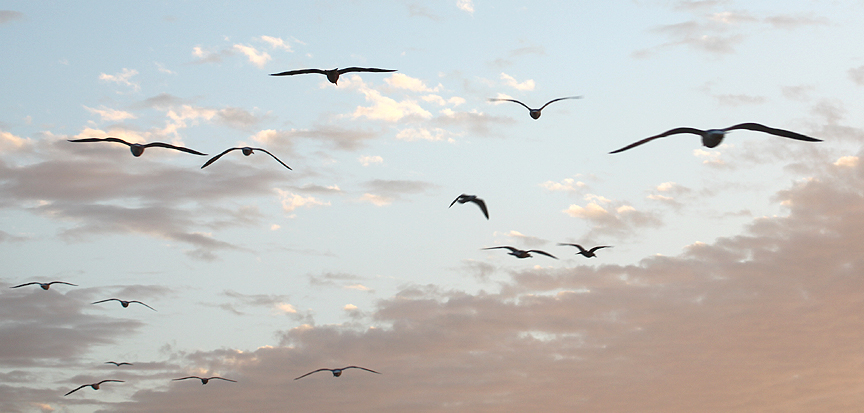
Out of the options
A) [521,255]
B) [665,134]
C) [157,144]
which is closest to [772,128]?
[665,134]

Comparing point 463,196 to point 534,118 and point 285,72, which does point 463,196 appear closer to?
point 285,72

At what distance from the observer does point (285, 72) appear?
1432 inches

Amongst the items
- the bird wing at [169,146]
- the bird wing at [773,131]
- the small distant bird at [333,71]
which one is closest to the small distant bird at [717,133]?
the bird wing at [773,131]

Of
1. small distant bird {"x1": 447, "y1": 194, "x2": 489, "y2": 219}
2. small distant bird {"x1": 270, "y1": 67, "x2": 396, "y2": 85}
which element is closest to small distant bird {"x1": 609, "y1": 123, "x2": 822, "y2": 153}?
small distant bird {"x1": 447, "y1": 194, "x2": 489, "y2": 219}

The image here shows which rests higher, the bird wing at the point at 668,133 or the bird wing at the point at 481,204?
the bird wing at the point at 668,133

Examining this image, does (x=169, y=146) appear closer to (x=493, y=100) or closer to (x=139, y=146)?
(x=139, y=146)

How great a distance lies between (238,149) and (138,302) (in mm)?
26941

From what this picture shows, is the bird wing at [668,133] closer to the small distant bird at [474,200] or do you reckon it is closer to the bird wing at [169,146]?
the small distant bird at [474,200]

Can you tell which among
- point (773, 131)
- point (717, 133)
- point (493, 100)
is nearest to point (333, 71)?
point (493, 100)

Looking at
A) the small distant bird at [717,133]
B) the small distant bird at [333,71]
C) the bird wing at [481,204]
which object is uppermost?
the small distant bird at [333,71]

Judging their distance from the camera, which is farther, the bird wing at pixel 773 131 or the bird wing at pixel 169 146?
the bird wing at pixel 169 146

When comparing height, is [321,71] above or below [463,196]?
above

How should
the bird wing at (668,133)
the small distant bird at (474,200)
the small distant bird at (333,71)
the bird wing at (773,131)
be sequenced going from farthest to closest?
the small distant bird at (333,71)
the small distant bird at (474,200)
the bird wing at (668,133)
the bird wing at (773,131)

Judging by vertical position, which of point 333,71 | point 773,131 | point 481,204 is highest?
point 333,71
